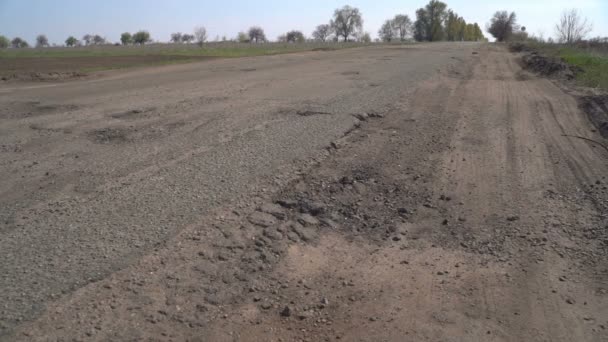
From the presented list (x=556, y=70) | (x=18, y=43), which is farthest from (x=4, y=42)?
(x=556, y=70)

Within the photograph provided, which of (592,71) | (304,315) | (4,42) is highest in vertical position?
(4,42)

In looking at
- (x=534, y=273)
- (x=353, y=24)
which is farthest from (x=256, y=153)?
(x=353, y=24)

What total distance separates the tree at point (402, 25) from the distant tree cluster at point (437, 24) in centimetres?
2402

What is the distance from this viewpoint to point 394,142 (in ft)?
25.9

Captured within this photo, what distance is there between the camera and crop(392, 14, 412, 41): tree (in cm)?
14000

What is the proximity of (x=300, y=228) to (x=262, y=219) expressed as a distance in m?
0.40

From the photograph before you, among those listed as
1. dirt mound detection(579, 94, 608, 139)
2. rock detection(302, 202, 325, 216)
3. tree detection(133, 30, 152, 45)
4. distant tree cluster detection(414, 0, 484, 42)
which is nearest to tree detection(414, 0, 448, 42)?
distant tree cluster detection(414, 0, 484, 42)

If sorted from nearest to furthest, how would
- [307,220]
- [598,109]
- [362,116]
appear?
[307,220], [362,116], [598,109]

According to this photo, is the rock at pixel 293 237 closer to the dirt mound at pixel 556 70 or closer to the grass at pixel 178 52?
the dirt mound at pixel 556 70

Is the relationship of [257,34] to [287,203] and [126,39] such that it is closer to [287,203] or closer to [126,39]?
[126,39]

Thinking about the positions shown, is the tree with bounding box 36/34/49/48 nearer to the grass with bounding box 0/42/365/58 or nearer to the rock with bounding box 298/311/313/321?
the grass with bounding box 0/42/365/58

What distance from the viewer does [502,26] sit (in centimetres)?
9856

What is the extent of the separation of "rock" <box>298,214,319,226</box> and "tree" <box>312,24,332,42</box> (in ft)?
449

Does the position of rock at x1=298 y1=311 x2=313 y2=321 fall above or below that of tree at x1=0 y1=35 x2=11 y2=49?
below
